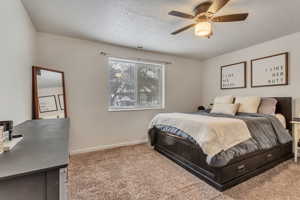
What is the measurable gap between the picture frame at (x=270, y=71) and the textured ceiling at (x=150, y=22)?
425 mm

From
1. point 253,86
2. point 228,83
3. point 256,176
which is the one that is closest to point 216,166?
point 256,176

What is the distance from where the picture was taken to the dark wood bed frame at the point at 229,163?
185cm

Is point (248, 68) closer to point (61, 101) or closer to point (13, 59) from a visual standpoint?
point (61, 101)

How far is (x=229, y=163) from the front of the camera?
73.3 inches

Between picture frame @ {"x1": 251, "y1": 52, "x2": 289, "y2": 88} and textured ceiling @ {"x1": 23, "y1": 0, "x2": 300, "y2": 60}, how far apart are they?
0.43 meters

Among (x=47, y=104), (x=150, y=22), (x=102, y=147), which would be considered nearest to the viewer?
(x=150, y=22)

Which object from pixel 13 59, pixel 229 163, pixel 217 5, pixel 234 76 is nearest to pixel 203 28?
pixel 217 5

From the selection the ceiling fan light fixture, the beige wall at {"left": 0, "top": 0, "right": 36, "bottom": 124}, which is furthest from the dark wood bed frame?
the beige wall at {"left": 0, "top": 0, "right": 36, "bottom": 124}

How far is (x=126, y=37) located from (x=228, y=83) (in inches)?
113

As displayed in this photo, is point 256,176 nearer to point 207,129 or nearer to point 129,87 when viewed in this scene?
point 207,129

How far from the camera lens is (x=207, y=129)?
1.91 metres

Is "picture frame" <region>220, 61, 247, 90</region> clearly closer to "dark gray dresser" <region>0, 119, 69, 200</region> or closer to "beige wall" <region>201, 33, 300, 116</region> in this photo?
"beige wall" <region>201, 33, 300, 116</region>

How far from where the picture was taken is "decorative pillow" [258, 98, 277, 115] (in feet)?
9.25

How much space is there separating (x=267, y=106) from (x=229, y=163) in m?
1.81
